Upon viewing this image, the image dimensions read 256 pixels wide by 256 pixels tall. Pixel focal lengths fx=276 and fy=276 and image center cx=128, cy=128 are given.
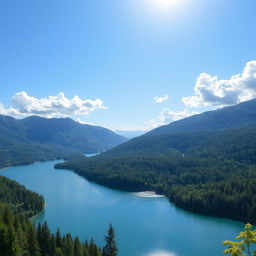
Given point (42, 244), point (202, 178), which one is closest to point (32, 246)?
point (42, 244)

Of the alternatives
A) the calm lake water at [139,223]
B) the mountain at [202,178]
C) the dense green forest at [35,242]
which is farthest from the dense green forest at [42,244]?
the mountain at [202,178]

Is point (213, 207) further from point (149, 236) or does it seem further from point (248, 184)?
point (149, 236)

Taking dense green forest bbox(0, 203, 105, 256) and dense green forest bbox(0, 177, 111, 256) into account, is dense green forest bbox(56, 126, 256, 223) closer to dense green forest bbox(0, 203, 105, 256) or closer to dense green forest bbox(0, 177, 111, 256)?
dense green forest bbox(0, 177, 111, 256)

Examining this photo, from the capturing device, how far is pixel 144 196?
129m

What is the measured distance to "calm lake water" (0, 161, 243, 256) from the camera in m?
68.9

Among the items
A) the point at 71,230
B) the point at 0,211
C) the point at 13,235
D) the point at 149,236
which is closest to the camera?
the point at 13,235

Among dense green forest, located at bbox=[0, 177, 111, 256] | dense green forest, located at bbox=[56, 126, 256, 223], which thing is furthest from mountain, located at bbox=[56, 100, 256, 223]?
dense green forest, located at bbox=[0, 177, 111, 256]

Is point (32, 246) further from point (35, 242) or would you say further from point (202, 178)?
point (202, 178)

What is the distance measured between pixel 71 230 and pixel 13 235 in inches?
2129

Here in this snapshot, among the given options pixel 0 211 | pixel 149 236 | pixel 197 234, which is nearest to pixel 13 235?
pixel 0 211

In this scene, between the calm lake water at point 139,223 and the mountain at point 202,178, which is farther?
the mountain at point 202,178

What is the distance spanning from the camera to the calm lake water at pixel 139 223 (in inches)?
2712

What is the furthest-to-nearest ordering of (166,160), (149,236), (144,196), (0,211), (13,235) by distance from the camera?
(166,160) → (144,196) → (149,236) → (0,211) → (13,235)

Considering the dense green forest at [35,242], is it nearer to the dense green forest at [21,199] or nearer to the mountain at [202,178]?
the dense green forest at [21,199]
